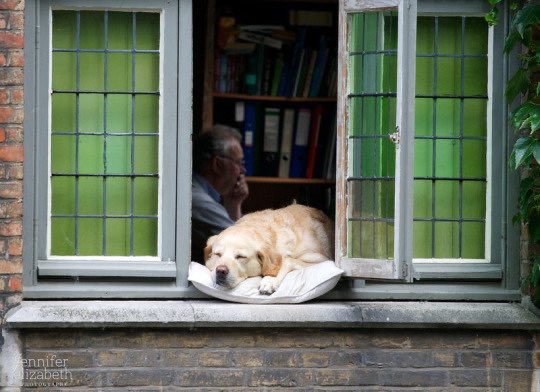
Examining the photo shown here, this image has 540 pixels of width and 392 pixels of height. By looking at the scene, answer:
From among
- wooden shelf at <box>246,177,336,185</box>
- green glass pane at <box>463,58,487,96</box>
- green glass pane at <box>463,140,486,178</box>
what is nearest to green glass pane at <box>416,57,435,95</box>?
green glass pane at <box>463,58,487,96</box>

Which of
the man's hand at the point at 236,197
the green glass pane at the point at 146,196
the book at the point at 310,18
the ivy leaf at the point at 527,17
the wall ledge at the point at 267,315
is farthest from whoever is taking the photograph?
the book at the point at 310,18

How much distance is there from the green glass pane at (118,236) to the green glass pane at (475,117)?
5.98 ft

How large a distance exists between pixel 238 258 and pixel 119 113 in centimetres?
96

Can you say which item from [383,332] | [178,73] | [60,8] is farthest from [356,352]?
[60,8]

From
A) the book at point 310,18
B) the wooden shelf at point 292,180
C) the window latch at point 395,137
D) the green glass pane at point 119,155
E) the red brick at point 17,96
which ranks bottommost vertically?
the wooden shelf at point 292,180

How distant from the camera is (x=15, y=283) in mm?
5844

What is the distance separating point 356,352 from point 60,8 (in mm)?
2301

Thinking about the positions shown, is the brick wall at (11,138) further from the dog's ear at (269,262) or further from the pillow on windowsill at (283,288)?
the dog's ear at (269,262)

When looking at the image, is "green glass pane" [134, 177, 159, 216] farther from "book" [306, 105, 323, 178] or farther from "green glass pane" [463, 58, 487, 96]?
"book" [306, 105, 323, 178]

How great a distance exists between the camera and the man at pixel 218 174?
23.5 ft

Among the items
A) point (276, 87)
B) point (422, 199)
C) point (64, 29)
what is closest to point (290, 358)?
point (422, 199)

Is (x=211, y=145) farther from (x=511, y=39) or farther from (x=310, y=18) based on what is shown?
(x=511, y=39)

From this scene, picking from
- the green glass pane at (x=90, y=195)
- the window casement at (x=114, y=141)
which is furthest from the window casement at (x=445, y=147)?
the green glass pane at (x=90, y=195)

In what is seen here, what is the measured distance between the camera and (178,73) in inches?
234
